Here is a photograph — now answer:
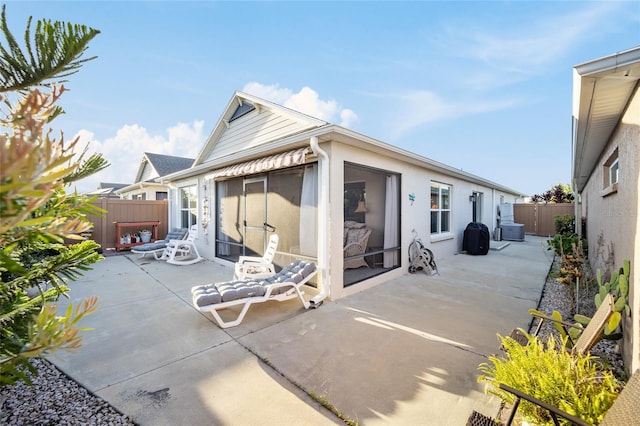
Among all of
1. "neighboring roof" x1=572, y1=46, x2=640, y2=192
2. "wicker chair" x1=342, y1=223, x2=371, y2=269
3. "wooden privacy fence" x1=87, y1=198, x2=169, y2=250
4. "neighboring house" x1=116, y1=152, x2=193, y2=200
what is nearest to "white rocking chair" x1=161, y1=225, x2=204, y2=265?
"wooden privacy fence" x1=87, y1=198, x2=169, y2=250

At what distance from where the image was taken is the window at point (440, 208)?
8781 mm

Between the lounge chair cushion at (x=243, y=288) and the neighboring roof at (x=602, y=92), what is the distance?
13.8 ft

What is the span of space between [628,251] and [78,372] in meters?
5.89

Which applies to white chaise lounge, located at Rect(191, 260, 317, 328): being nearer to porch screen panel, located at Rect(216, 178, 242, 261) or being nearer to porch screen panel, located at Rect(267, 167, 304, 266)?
porch screen panel, located at Rect(267, 167, 304, 266)

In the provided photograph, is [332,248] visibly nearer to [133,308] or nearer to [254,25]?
[133,308]

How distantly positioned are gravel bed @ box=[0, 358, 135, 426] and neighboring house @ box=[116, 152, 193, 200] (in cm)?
1368

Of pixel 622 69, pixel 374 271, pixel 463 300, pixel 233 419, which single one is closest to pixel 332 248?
pixel 374 271

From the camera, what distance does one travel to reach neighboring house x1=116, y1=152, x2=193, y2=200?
15.5m

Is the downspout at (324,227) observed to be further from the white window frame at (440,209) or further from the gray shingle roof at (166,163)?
the gray shingle roof at (166,163)

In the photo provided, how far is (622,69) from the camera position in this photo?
2.23m

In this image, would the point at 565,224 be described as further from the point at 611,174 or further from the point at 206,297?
the point at 206,297

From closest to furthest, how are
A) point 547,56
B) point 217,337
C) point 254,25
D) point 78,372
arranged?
point 78,372 → point 217,337 → point 547,56 → point 254,25

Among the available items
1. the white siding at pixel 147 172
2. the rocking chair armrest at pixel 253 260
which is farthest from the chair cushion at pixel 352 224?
the white siding at pixel 147 172

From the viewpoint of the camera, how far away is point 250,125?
8.09m
